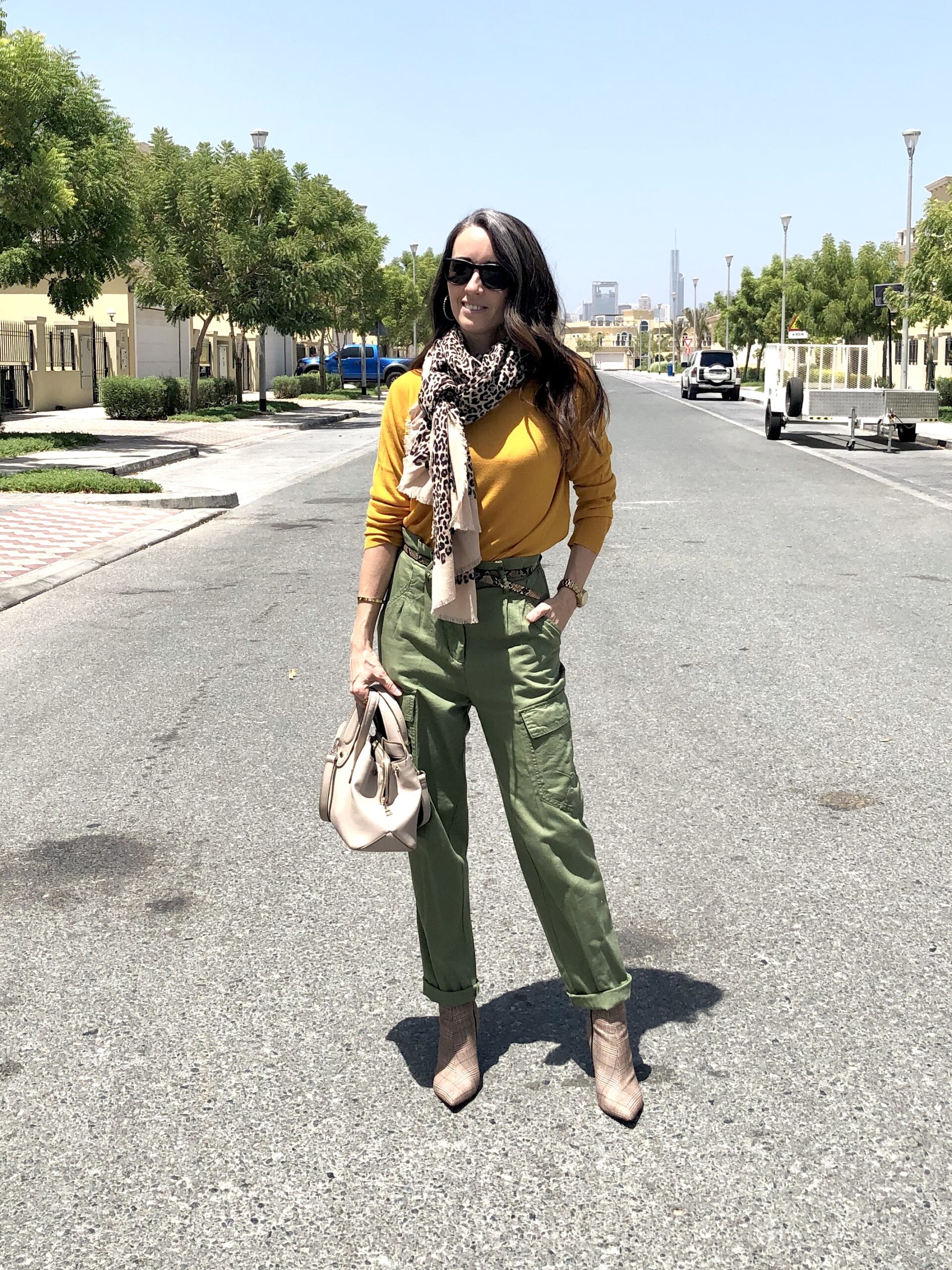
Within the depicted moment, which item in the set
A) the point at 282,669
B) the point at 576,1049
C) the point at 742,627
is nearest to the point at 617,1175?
the point at 576,1049

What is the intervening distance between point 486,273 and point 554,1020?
1.81 metres

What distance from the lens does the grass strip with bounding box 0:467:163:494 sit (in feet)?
58.1

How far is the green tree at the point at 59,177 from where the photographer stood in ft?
70.6

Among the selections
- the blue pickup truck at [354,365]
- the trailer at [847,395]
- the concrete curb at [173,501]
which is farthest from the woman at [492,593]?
the blue pickup truck at [354,365]

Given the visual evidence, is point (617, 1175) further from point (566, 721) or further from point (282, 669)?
point (282, 669)

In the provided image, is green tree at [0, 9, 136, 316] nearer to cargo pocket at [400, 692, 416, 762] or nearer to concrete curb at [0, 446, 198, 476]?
concrete curb at [0, 446, 198, 476]

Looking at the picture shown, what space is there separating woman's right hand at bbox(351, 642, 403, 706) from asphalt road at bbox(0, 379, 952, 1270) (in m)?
0.90

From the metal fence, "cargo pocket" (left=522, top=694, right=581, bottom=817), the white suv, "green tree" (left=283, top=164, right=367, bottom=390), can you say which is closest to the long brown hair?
"cargo pocket" (left=522, top=694, right=581, bottom=817)

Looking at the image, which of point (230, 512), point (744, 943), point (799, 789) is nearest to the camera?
point (744, 943)

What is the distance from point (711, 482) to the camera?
62.8 feet

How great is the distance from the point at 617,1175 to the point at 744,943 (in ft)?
4.23

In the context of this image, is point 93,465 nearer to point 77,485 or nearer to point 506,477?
point 77,485

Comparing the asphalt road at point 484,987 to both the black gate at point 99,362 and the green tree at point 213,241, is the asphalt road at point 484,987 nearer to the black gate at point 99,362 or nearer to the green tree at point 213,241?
the green tree at point 213,241

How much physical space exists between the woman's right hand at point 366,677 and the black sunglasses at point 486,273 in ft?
2.62
